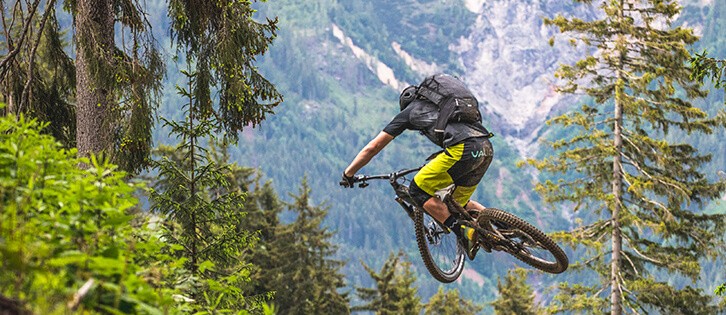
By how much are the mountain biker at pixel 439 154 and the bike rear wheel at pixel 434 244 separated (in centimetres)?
79

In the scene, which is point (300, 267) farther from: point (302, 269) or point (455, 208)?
point (455, 208)

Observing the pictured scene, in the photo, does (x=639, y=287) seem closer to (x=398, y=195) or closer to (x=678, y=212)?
(x=678, y=212)

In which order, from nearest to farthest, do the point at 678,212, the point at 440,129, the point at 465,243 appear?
the point at 440,129
the point at 465,243
the point at 678,212

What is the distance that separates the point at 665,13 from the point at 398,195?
20148mm

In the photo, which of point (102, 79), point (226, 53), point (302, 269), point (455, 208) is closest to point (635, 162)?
point (302, 269)

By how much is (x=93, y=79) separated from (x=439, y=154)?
11.3 ft

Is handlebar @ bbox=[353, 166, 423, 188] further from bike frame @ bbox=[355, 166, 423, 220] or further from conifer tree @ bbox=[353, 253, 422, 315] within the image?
conifer tree @ bbox=[353, 253, 422, 315]

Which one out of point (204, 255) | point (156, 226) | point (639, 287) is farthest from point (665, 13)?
point (156, 226)

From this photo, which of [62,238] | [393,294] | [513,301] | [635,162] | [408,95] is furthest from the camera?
[513,301]

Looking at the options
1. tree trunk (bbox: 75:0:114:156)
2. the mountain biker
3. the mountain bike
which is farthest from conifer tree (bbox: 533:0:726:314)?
tree trunk (bbox: 75:0:114:156)

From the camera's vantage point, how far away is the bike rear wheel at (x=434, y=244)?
30.7ft

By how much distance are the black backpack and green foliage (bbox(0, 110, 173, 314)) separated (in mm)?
4014

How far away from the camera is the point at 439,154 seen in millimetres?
8383

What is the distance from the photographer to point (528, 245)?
28.0 ft
